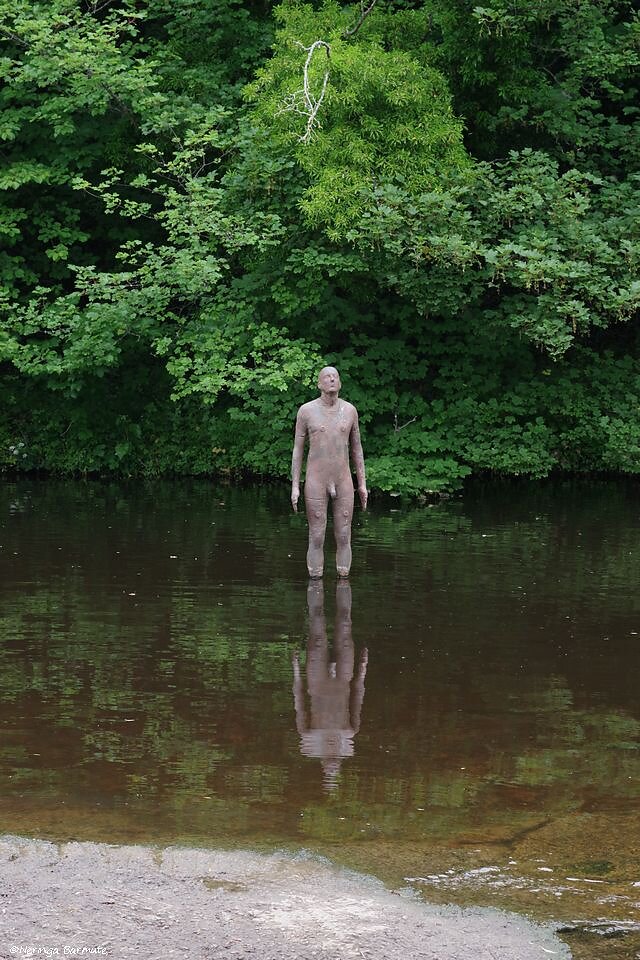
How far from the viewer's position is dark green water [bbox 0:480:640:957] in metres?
5.45

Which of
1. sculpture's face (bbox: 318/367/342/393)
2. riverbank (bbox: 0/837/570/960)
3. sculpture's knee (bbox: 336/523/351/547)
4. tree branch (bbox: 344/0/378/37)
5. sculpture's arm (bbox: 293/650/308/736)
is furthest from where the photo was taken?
tree branch (bbox: 344/0/378/37)

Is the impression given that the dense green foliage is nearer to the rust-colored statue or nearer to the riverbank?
the rust-colored statue

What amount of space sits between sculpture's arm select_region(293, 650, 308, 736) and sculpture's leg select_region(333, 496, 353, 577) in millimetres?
2704

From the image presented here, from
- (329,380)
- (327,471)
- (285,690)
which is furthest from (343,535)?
(285,690)

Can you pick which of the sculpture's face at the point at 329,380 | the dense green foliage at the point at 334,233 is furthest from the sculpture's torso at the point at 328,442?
the dense green foliage at the point at 334,233

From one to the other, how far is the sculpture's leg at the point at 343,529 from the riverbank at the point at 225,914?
6257 millimetres

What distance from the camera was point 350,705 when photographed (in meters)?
7.61

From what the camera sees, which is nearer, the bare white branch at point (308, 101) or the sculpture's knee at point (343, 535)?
the sculpture's knee at point (343, 535)

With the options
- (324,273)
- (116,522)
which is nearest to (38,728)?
(116,522)

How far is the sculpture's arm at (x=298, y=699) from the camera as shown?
7176mm

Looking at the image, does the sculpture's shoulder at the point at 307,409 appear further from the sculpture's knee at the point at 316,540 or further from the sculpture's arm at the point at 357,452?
the sculpture's knee at the point at 316,540

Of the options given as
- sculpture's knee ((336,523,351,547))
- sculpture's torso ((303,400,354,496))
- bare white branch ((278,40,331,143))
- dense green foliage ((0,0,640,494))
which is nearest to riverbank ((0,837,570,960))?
sculpture's knee ((336,523,351,547))

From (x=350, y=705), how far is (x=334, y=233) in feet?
34.8

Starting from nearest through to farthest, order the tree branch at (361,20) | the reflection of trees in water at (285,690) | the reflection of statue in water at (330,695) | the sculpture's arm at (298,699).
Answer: the reflection of trees in water at (285,690)
the reflection of statue in water at (330,695)
the sculpture's arm at (298,699)
the tree branch at (361,20)
